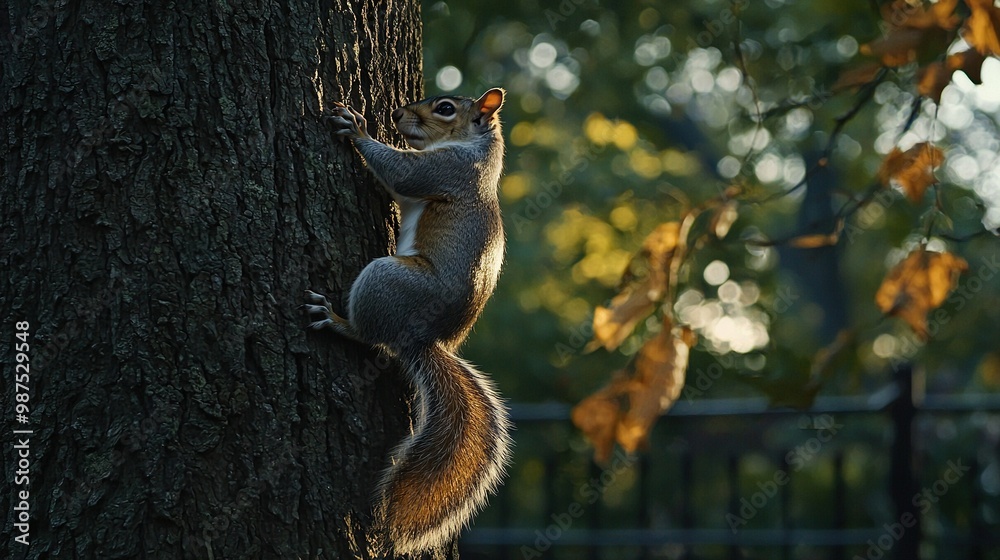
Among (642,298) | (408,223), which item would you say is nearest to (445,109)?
(408,223)

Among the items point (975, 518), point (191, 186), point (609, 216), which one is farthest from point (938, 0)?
point (609, 216)

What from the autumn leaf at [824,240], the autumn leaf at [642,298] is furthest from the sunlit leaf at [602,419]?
the autumn leaf at [824,240]

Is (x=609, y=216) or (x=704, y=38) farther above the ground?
(x=704, y=38)

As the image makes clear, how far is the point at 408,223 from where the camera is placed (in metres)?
2.14

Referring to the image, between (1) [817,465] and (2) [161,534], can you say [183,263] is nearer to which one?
(2) [161,534]

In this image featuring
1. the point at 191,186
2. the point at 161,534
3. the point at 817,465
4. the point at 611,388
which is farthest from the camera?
the point at 817,465

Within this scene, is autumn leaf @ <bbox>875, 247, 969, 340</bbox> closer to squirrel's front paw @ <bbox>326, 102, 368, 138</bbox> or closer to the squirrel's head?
the squirrel's head

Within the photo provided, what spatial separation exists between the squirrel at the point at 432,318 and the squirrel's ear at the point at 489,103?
38 cm

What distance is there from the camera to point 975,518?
415 cm

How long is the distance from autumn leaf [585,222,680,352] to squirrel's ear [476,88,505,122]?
0.69 meters

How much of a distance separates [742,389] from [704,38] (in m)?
4.08

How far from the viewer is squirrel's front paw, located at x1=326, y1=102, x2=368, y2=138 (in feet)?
5.65

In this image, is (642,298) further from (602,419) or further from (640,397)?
(602,419)

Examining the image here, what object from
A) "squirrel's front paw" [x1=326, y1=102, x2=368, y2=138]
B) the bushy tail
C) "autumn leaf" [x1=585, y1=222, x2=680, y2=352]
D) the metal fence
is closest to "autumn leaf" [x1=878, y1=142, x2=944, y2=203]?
"autumn leaf" [x1=585, y1=222, x2=680, y2=352]
